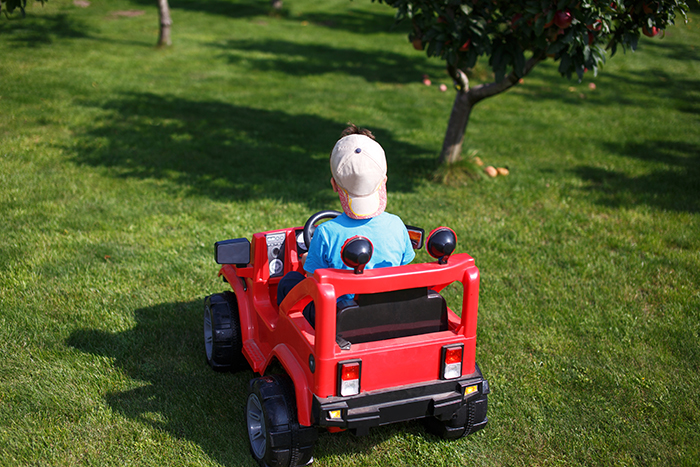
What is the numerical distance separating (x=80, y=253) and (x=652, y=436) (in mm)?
4730

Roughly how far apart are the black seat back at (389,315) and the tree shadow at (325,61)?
10166 millimetres

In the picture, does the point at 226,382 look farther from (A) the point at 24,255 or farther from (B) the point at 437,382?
(A) the point at 24,255

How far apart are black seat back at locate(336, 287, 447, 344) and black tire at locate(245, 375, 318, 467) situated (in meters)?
0.47

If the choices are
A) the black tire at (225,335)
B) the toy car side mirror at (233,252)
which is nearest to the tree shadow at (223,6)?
the black tire at (225,335)

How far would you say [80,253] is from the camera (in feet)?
17.1

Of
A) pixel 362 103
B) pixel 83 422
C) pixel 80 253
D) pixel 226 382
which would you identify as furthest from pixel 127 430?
pixel 362 103

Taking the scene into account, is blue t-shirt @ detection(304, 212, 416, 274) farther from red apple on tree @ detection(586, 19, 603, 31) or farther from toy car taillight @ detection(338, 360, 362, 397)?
red apple on tree @ detection(586, 19, 603, 31)

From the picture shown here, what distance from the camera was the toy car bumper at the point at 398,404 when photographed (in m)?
2.70

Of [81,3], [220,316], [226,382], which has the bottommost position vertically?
[226,382]

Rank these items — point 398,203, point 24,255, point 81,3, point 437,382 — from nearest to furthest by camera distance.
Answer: point 437,382 < point 24,255 < point 398,203 < point 81,3

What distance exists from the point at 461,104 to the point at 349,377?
17.7 feet

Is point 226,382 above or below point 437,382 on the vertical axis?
below

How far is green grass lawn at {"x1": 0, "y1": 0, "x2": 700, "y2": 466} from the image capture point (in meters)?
3.41

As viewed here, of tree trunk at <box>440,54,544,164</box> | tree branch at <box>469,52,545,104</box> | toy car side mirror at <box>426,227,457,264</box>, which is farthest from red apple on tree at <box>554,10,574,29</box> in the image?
toy car side mirror at <box>426,227,457,264</box>
